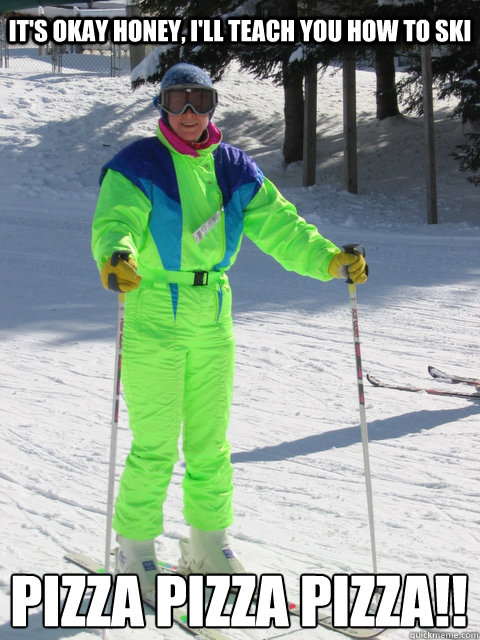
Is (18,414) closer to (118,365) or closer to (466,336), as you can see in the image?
(118,365)

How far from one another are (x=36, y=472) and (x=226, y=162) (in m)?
2.15

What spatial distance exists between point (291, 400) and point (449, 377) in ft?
3.95

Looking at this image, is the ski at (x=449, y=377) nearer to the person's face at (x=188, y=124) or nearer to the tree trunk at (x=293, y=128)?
the person's face at (x=188, y=124)

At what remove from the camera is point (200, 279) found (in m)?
3.32

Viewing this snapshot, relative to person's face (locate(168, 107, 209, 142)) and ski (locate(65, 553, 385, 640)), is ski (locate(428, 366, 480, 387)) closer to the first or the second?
ski (locate(65, 553, 385, 640))

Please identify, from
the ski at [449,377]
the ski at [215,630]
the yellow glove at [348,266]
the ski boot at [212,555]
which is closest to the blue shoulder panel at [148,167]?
the yellow glove at [348,266]

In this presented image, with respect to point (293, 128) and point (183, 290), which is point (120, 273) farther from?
point (293, 128)

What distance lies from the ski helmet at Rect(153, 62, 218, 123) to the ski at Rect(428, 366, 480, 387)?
11.8ft

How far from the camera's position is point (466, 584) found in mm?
3465

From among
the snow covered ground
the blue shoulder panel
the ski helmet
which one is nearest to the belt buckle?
the blue shoulder panel

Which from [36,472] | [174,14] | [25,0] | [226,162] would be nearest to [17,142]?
[174,14]

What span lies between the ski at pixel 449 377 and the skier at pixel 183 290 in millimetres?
3114

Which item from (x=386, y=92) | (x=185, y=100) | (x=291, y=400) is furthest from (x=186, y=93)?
(x=386, y=92)

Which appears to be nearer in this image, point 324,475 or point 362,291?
point 324,475
